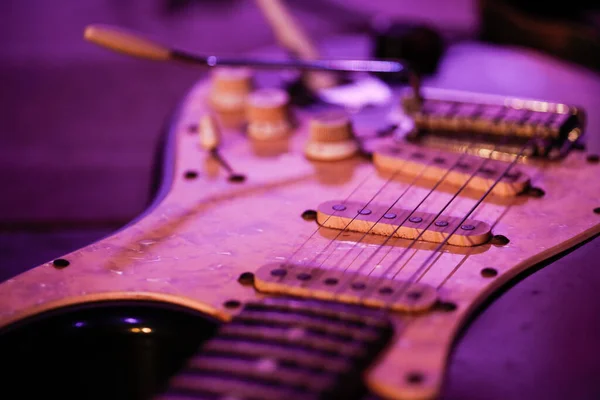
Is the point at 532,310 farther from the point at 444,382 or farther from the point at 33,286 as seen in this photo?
the point at 33,286

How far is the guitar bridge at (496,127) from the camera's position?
43.4 inches

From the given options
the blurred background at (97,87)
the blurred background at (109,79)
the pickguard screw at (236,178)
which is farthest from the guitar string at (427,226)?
the blurred background at (97,87)

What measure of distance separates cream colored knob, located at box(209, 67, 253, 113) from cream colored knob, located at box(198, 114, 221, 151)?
177mm

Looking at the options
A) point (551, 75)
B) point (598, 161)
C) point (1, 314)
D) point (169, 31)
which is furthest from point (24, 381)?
point (169, 31)

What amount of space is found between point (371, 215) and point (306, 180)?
0.17m

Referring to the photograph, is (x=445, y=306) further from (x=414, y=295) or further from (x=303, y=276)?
(x=303, y=276)

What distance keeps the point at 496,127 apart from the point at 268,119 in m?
0.36

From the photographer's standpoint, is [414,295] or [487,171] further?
[487,171]

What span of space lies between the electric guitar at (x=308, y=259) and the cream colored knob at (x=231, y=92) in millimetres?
139

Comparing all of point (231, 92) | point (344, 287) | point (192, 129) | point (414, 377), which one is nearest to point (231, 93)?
point (231, 92)

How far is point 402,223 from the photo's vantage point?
87 cm

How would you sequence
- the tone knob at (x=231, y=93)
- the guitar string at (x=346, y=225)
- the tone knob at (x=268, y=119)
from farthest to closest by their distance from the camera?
the tone knob at (x=231, y=93)
the tone knob at (x=268, y=119)
the guitar string at (x=346, y=225)

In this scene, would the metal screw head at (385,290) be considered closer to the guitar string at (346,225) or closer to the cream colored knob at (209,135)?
the guitar string at (346,225)

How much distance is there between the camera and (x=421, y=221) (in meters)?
0.88
